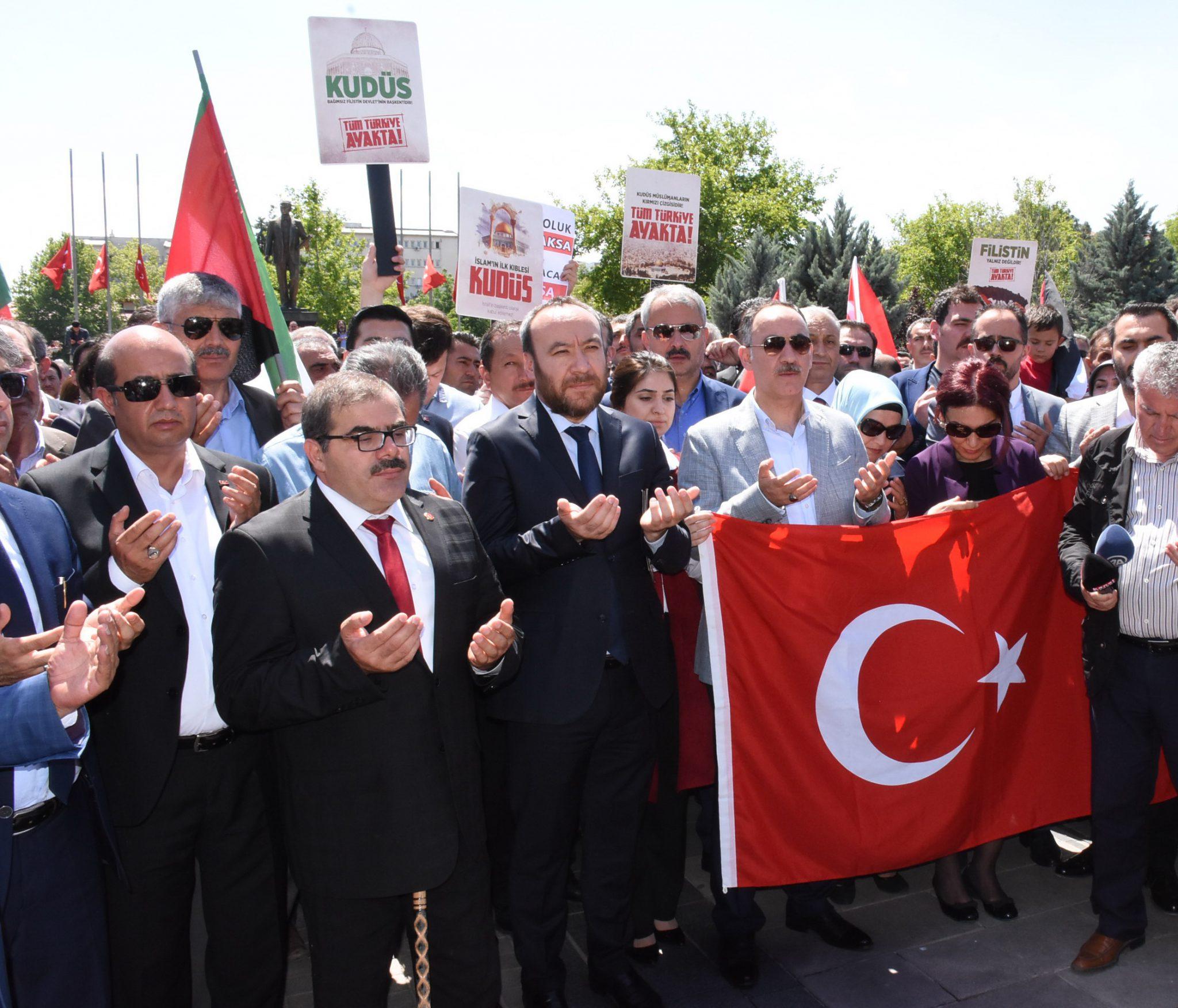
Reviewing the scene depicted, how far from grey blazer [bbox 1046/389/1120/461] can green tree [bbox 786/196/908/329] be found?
21309 millimetres

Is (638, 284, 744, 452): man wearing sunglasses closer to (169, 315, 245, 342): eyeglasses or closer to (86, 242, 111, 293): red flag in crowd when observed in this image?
(169, 315, 245, 342): eyeglasses

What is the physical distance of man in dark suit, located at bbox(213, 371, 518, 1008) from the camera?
106 inches

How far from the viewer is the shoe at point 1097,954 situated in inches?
151

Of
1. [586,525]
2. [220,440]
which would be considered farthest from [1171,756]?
[220,440]

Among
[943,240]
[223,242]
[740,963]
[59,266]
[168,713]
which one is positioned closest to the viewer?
[168,713]

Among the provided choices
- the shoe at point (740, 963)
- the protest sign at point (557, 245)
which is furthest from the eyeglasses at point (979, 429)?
the protest sign at point (557, 245)

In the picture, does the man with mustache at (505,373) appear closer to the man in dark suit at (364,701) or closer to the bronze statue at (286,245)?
the man in dark suit at (364,701)

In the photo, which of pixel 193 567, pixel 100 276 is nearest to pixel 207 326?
pixel 193 567

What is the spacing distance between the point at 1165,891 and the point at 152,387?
15.1 feet

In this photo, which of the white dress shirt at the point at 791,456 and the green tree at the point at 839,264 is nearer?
the white dress shirt at the point at 791,456

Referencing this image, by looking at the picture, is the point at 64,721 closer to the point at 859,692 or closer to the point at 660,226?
the point at 859,692

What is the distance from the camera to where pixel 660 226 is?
9.07 m

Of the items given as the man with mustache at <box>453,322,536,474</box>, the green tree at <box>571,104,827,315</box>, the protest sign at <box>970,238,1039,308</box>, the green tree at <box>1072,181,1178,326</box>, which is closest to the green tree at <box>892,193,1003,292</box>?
the green tree at <box>571,104,827,315</box>

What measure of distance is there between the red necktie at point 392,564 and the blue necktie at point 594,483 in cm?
88
